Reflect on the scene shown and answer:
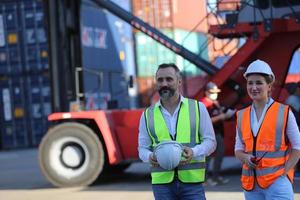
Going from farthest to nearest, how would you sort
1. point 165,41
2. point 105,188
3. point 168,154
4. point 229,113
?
point 165,41, point 105,188, point 229,113, point 168,154

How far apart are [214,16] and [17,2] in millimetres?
11762

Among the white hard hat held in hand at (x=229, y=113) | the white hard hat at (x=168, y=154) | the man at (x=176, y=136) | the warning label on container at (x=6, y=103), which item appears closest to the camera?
the white hard hat at (x=168, y=154)

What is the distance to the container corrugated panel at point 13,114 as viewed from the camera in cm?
2105

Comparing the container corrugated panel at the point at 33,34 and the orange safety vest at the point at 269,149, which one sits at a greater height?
the container corrugated panel at the point at 33,34

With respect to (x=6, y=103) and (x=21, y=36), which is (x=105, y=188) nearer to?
(x=6, y=103)

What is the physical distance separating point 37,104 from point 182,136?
56.8ft

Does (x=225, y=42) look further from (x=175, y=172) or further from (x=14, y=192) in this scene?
(x=175, y=172)

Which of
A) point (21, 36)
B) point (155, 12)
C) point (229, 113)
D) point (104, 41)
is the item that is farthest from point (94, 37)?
point (229, 113)

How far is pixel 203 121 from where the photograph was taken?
14.6 feet

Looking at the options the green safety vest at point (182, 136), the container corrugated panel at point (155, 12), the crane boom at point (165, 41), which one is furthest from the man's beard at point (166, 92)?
the container corrugated panel at point (155, 12)

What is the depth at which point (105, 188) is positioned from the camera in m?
10.2

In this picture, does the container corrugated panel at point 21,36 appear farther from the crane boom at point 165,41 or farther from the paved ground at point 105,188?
the crane boom at point 165,41

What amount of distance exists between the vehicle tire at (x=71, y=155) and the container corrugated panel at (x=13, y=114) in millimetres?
10666

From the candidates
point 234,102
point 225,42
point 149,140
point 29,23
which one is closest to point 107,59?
point 29,23
